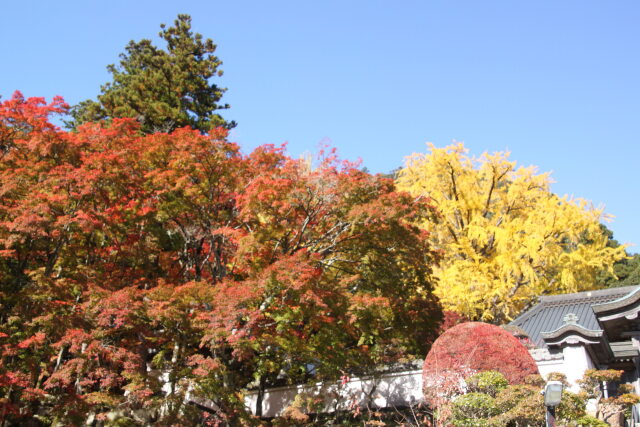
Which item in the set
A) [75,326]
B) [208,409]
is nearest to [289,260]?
[75,326]

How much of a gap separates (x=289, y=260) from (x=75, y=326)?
4.79 meters

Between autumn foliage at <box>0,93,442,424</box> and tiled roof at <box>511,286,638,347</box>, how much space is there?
273cm

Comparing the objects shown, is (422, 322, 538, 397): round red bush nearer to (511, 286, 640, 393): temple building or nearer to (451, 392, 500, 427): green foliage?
(451, 392, 500, 427): green foliage

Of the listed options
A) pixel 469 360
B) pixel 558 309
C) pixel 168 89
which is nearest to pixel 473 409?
pixel 469 360

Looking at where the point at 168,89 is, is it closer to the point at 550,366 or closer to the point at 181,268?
the point at 181,268

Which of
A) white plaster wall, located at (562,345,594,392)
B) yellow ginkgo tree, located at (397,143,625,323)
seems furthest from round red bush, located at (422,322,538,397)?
yellow ginkgo tree, located at (397,143,625,323)

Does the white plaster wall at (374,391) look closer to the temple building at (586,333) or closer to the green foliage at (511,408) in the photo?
the temple building at (586,333)

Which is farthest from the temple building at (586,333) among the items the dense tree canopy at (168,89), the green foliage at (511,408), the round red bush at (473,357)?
the dense tree canopy at (168,89)

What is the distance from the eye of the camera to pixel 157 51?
2847 cm

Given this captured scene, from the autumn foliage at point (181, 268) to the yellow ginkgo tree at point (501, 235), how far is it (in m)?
4.10

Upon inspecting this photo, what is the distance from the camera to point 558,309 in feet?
52.0

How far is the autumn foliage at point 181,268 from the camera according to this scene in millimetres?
11641

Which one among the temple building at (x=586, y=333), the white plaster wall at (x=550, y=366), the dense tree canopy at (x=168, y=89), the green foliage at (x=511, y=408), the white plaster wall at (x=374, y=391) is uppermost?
the dense tree canopy at (x=168, y=89)

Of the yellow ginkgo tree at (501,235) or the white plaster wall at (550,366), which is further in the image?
the yellow ginkgo tree at (501,235)
